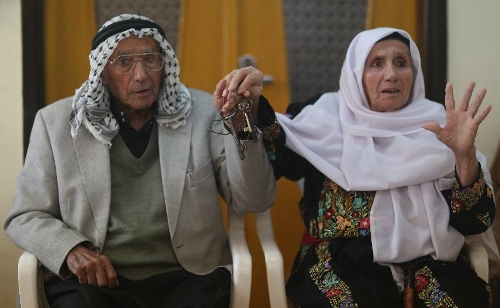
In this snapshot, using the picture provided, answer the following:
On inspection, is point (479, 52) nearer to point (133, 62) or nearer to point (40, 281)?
point (133, 62)

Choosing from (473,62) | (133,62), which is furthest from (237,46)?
(473,62)

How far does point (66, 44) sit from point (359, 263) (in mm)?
1758

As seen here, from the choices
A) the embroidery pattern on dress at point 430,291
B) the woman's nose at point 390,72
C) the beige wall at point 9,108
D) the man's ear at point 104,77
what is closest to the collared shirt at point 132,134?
the man's ear at point 104,77

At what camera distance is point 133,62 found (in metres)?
2.65

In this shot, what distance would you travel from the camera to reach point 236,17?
3.26 m

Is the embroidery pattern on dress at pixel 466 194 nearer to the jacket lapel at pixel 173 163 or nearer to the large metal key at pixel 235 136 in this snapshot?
the large metal key at pixel 235 136

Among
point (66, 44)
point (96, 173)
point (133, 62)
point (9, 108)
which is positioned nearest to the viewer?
point (96, 173)

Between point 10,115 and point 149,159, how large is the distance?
83 cm

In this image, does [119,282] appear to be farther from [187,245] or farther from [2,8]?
[2,8]

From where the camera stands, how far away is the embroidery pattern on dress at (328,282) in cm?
234

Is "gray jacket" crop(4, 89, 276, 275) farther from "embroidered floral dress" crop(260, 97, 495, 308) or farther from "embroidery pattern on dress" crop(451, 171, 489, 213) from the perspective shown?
"embroidery pattern on dress" crop(451, 171, 489, 213)

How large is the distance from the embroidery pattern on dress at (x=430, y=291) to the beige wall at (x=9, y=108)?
1.81 meters

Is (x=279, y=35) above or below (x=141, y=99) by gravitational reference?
above

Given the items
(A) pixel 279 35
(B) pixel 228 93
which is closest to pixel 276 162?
(B) pixel 228 93
